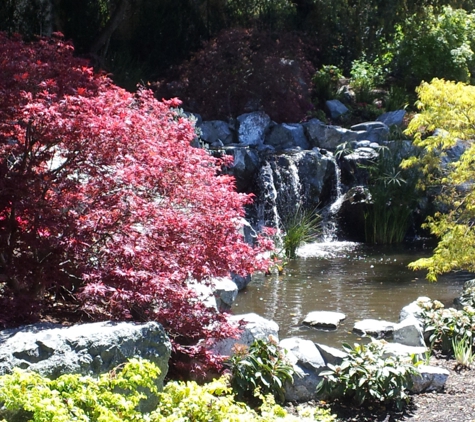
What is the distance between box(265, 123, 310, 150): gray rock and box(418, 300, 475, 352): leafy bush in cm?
935

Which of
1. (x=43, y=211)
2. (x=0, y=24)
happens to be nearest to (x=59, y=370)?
(x=43, y=211)

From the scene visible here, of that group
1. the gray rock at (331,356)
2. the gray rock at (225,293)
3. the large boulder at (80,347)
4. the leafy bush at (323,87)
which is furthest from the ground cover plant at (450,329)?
the leafy bush at (323,87)

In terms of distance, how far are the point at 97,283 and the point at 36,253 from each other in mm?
729

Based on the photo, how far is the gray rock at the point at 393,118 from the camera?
685 inches

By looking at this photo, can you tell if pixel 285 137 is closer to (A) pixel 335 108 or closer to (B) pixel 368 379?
(A) pixel 335 108

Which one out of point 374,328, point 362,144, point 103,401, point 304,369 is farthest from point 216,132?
point 103,401

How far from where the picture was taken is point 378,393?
5.37 meters

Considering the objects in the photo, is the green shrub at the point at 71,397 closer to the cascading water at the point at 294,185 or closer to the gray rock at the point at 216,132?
the cascading water at the point at 294,185

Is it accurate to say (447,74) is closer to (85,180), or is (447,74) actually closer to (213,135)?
(213,135)

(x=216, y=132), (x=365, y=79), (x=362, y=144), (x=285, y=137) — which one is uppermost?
(x=365, y=79)

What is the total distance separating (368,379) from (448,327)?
1.84 meters

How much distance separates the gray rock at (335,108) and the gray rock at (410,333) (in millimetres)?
11658

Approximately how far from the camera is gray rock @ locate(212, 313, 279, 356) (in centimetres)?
590

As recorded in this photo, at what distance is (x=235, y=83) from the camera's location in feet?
54.3
